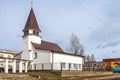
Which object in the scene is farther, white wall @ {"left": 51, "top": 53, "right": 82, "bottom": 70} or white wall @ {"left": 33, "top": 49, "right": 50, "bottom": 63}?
white wall @ {"left": 51, "top": 53, "right": 82, "bottom": 70}

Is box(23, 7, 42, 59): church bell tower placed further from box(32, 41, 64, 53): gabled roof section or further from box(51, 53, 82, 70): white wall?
box(51, 53, 82, 70): white wall

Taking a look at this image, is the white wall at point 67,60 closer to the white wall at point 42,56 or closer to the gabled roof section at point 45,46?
the white wall at point 42,56

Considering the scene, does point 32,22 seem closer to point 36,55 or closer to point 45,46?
point 45,46

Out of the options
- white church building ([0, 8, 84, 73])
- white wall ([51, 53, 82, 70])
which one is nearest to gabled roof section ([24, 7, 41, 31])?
white church building ([0, 8, 84, 73])

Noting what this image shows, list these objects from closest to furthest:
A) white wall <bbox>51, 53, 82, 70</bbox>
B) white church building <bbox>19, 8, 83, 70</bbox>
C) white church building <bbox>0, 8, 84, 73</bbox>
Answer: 1. white church building <bbox>0, 8, 84, 73</bbox>
2. white church building <bbox>19, 8, 83, 70</bbox>
3. white wall <bbox>51, 53, 82, 70</bbox>

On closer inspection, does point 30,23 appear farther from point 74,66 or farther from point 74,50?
point 74,50

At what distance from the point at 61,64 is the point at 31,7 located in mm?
15479

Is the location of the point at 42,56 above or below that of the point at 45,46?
below

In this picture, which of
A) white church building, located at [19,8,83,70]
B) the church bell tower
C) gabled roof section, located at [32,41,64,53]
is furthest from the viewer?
the church bell tower

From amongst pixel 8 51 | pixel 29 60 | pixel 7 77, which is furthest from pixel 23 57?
pixel 8 51

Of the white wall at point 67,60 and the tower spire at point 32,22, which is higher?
the tower spire at point 32,22

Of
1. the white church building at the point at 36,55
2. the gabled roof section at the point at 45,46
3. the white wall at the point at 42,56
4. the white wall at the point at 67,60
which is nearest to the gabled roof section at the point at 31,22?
the white church building at the point at 36,55

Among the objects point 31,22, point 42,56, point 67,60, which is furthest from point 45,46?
point 31,22

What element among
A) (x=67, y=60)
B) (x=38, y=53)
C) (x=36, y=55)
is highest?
(x=38, y=53)
